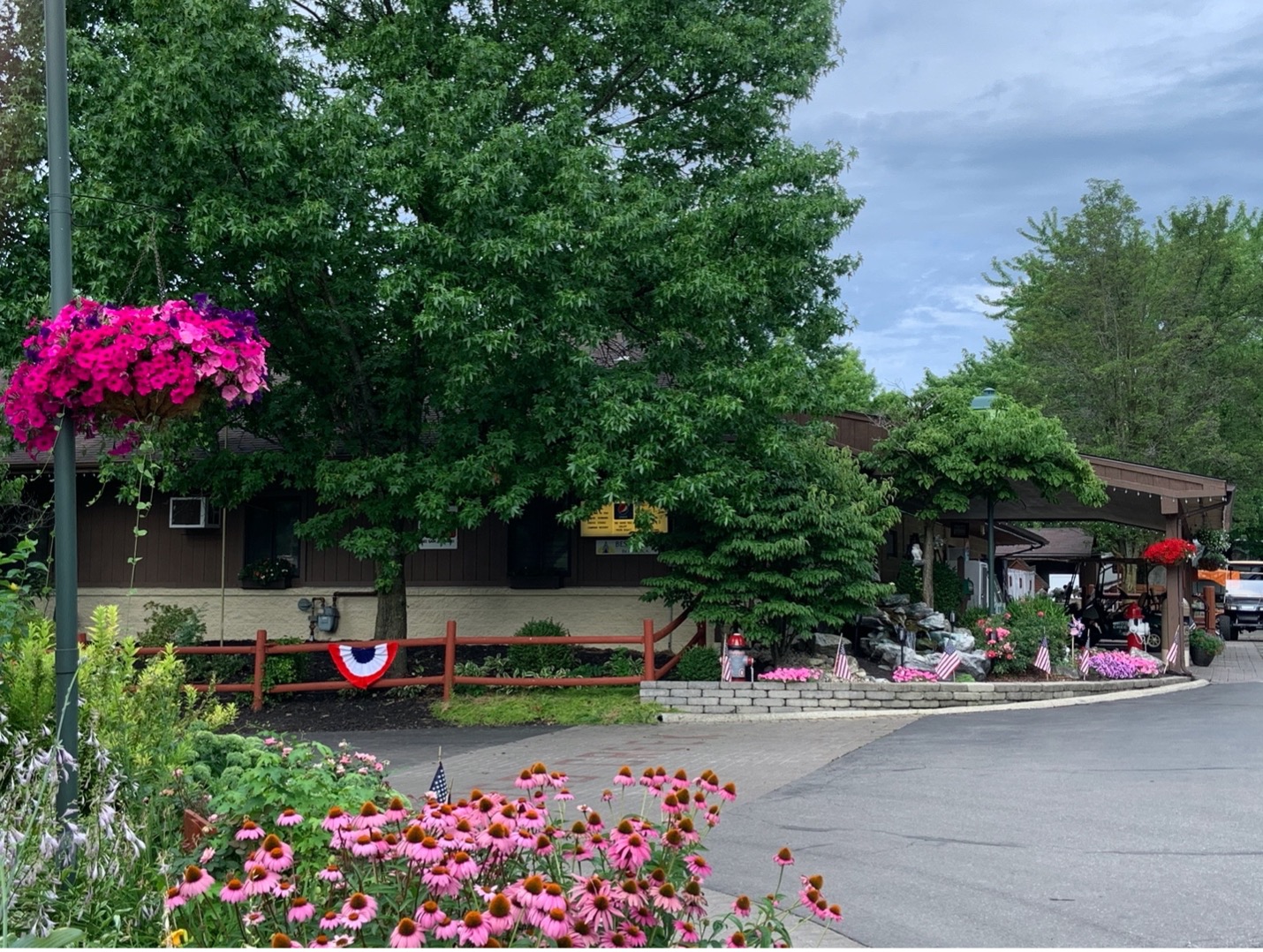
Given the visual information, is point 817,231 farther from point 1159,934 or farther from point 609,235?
point 1159,934

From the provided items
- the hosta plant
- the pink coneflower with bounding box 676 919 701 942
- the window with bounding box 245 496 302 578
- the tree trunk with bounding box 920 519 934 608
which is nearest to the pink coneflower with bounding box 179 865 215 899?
the hosta plant

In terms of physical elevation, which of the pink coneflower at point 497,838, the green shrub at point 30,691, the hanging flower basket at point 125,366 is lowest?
the pink coneflower at point 497,838

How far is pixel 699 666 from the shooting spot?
14.9 metres

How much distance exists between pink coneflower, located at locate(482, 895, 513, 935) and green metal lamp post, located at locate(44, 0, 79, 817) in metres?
2.51

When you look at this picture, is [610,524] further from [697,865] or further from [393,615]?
[697,865]

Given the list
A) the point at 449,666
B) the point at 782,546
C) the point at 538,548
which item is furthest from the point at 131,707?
the point at 538,548

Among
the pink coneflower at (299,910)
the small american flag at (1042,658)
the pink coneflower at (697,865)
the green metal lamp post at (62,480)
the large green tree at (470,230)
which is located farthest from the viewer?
the small american flag at (1042,658)

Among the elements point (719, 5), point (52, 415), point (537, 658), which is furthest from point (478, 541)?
point (52, 415)

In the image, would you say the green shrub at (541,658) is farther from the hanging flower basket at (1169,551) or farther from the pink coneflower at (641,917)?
the pink coneflower at (641,917)

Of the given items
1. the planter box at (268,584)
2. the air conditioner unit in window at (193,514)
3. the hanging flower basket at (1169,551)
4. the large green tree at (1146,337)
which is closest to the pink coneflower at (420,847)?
the planter box at (268,584)

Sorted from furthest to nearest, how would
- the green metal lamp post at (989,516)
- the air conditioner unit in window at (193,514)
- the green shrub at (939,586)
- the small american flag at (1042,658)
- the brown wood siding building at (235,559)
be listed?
1. the air conditioner unit in window at (193,514)
2. the green shrub at (939,586)
3. the brown wood siding building at (235,559)
4. the green metal lamp post at (989,516)
5. the small american flag at (1042,658)

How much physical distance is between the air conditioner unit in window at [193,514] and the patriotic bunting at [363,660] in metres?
5.21

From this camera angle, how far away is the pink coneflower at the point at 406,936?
303 cm

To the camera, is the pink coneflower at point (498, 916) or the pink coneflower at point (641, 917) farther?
the pink coneflower at point (641, 917)
